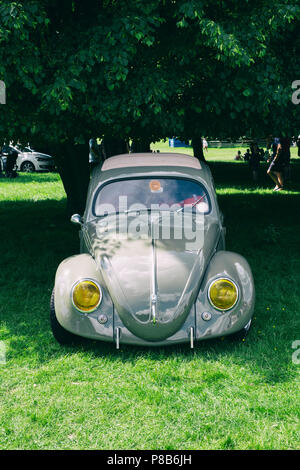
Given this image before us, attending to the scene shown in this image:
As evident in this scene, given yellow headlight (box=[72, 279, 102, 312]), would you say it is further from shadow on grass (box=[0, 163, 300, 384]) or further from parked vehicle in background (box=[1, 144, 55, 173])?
parked vehicle in background (box=[1, 144, 55, 173])

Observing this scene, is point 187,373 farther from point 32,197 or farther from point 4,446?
point 32,197

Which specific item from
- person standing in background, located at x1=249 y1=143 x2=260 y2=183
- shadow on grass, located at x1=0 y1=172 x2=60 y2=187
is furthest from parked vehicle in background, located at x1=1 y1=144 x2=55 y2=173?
person standing in background, located at x1=249 y1=143 x2=260 y2=183

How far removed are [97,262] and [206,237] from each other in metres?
1.15

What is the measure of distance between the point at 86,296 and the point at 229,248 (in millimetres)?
4300

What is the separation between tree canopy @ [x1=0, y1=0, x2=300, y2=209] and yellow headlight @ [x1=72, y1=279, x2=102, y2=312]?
2.32m

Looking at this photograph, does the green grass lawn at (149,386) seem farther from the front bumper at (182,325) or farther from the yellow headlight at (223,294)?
the yellow headlight at (223,294)

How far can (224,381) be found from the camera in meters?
4.27

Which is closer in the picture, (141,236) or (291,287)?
(141,236)

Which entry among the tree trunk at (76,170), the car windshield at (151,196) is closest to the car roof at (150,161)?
the car windshield at (151,196)

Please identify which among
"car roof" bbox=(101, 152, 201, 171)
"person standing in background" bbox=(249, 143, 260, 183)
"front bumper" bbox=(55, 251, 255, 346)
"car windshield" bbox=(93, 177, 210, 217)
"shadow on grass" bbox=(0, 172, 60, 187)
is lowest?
"front bumper" bbox=(55, 251, 255, 346)

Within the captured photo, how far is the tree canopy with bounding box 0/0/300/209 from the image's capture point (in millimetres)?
5922

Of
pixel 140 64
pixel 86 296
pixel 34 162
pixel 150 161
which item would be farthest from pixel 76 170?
pixel 34 162
